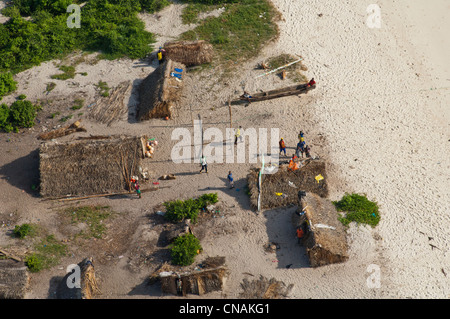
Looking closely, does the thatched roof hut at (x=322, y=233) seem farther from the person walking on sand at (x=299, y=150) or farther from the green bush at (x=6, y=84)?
the green bush at (x=6, y=84)

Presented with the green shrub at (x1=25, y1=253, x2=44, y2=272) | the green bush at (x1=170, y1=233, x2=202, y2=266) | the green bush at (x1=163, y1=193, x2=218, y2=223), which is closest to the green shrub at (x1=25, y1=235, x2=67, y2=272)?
the green shrub at (x1=25, y1=253, x2=44, y2=272)

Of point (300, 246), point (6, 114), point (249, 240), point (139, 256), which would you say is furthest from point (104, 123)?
point (300, 246)

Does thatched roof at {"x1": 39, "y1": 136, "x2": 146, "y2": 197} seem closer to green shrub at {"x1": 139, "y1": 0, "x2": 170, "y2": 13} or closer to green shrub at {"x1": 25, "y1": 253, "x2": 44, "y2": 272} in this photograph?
green shrub at {"x1": 25, "y1": 253, "x2": 44, "y2": 272}

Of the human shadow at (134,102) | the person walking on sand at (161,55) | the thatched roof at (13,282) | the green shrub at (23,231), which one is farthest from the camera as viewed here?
the person walking on sand at (161,55)

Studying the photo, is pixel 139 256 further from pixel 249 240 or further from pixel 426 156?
pixel 426 156

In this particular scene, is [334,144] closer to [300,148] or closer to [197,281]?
[300,148]

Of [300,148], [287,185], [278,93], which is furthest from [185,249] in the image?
[278,93]

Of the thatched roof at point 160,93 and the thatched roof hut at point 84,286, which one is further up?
the thatched roof at point 160,93

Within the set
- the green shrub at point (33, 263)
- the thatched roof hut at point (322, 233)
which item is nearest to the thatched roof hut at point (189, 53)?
the thatched roof hut at point (322, 233)
